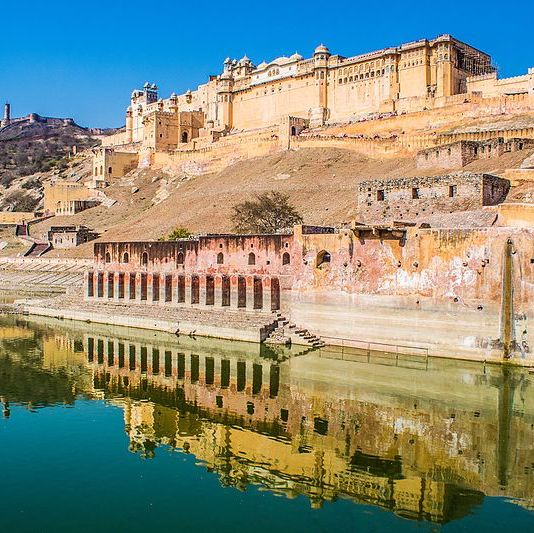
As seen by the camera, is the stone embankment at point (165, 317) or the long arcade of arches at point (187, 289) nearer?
the stone embankment at point (165, 317)

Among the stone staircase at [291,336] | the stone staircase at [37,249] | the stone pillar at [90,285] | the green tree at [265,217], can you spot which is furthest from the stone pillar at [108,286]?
the stone staircase at [37,249]

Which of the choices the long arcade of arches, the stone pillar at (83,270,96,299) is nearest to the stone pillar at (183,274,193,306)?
the long arcade of arches

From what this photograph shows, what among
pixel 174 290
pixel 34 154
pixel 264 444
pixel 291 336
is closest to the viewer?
pixel 264 444

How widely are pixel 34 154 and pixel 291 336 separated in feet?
332

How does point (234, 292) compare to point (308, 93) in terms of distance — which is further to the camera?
point (308, 93)

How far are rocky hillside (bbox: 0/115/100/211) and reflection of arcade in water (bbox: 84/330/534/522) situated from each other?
67838 millimetres

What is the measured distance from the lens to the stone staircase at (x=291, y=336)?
24453 mm

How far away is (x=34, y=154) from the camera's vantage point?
4528 inches

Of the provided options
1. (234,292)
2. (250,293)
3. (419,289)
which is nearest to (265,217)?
(234,292)

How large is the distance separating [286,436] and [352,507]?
3779 millimetres

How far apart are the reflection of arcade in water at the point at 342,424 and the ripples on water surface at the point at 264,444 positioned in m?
0.05

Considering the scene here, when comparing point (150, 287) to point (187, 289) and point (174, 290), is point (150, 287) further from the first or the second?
point (187, 289)

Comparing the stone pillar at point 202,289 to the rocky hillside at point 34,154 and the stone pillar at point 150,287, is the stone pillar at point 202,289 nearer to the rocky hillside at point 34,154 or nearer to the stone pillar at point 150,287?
the stone pillar at point 150,287

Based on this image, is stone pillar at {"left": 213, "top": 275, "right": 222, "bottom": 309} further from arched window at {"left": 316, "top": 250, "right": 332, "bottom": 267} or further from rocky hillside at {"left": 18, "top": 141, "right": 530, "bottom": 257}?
rocky hillside at {"left": 18, "top": 141, "right": 530, "bottom": 257}
